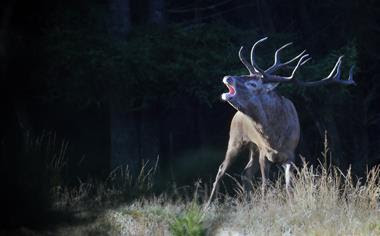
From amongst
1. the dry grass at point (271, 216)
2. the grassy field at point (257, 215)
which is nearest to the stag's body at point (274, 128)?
the grassy field at point (257, 215)

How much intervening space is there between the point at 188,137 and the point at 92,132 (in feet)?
7.09

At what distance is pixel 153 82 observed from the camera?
43.8 feet

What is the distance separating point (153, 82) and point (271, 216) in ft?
15.4

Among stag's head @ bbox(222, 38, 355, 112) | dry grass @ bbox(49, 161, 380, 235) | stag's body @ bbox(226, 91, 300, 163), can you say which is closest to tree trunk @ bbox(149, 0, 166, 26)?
stag's body @ bbox(226, 91, 300, 163)

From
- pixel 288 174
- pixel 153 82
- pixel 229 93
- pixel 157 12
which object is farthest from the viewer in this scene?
pixel 157 12

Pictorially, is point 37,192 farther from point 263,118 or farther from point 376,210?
point 376,210

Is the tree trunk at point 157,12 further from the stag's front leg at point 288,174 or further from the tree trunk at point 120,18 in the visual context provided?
the stag's front leg at point 288,174

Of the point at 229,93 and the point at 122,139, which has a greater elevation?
the point at 229,93

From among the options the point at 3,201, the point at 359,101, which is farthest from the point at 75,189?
the point at 359,101

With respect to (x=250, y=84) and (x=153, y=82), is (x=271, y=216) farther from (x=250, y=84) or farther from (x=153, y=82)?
(x=153, y=82)

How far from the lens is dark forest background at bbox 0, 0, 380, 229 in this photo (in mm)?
12922

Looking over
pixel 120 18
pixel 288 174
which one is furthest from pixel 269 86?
pixel 120 18

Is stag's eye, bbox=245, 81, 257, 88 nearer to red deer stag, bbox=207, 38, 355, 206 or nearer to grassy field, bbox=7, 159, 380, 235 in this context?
red deer stag, bbox=207, 38, 355, 206

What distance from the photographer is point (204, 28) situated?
539 inches
